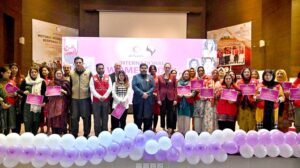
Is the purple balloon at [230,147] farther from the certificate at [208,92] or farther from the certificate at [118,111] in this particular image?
the certificate at [118,111]

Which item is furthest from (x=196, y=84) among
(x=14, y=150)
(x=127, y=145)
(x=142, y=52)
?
(x=142, y=52)

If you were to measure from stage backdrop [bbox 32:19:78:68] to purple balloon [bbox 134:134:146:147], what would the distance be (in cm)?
664

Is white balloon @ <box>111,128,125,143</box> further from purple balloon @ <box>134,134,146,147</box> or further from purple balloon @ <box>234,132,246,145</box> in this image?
purple balloon @ <box>234,132,246,145</box>

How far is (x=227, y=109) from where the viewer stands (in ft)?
16.6

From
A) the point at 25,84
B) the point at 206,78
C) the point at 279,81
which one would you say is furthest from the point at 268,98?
the point at 25,84

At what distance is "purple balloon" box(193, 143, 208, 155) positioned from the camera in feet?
13.8

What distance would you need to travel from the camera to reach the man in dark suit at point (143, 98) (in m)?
5.61

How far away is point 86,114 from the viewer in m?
5.38

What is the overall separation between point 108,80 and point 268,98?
236 cm

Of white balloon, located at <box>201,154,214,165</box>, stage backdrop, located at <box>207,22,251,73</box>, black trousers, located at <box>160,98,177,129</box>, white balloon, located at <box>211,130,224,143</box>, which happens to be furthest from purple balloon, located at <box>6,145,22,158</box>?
stage backdrop, located at <box>207,22,251,73</box>

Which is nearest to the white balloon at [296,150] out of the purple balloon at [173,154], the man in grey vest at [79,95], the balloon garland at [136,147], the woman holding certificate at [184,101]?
the balloon garland at [136,147]

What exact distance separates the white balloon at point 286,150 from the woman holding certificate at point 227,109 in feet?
2.96

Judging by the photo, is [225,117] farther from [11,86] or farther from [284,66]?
[284,66]

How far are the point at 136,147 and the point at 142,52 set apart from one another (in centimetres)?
562
